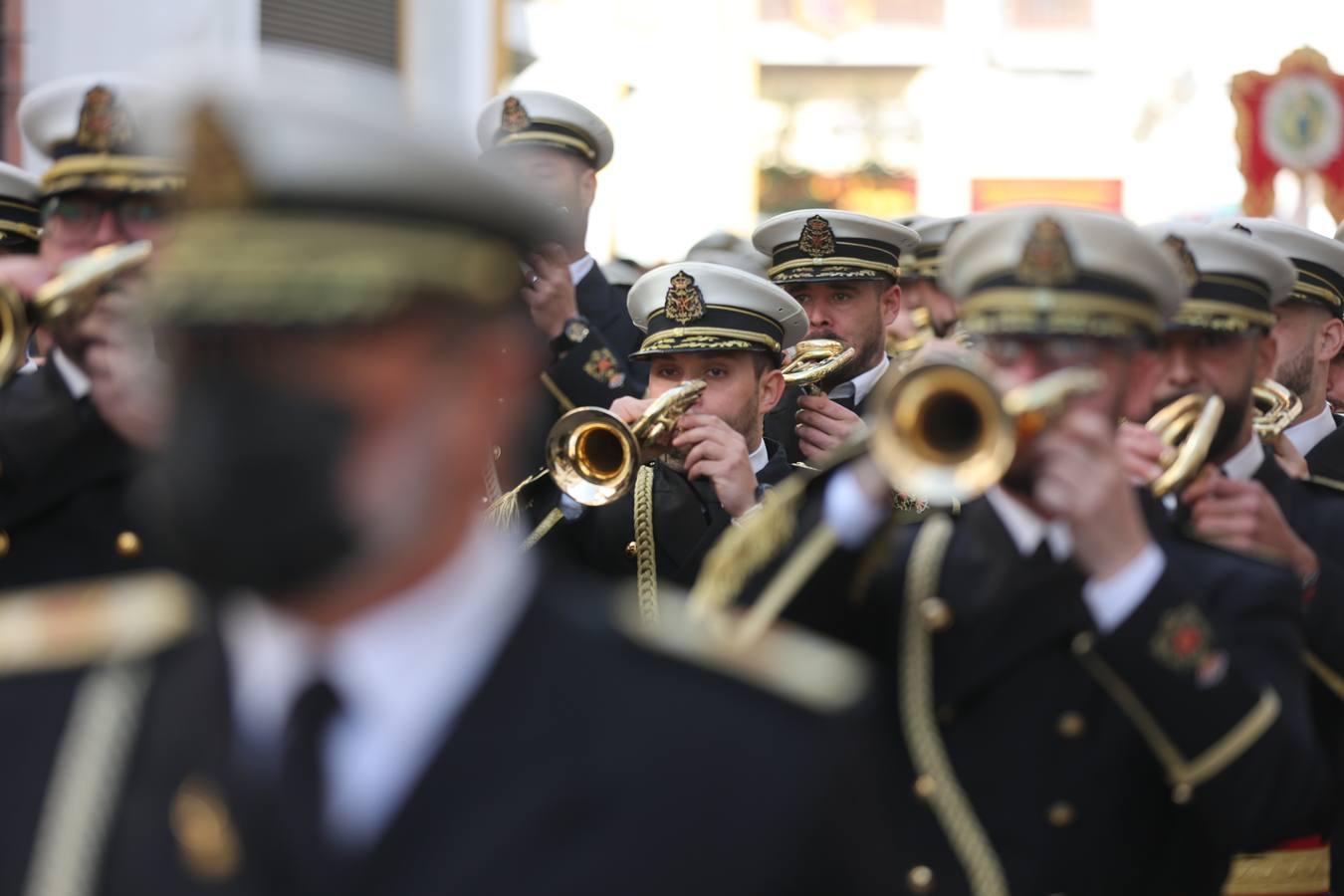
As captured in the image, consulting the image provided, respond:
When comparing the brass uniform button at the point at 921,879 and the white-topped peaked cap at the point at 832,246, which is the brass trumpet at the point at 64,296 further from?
the white-topped peaked cap at the point at 832,246

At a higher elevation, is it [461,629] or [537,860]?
[461,629]

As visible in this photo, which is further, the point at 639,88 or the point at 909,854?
the point at 639,88

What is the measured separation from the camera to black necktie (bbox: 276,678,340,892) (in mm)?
1595

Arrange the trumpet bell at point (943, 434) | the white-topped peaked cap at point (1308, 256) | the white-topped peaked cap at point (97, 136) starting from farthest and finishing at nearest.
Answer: the white-topped peaked cap at point (1308, 256) < the white-topped peaked cap at point (97, 136) < the trumpet bell at point (943, 434)

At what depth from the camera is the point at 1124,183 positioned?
29344 millimetres

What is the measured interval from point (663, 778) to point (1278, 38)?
2613 centimetres

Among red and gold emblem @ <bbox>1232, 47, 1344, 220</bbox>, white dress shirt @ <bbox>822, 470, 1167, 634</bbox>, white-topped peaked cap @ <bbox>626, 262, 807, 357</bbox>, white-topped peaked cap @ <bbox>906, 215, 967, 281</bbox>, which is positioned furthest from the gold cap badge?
red and gold emblem @ <bbox>1232, 47, 1344, 220</bbox>

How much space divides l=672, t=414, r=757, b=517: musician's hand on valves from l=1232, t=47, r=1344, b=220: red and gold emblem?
4.95 metres

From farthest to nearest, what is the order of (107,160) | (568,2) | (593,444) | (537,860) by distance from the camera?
(568,2)
(593,444)
(107,160)
(537,860)

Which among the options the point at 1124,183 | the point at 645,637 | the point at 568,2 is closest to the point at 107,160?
the point at 645,637

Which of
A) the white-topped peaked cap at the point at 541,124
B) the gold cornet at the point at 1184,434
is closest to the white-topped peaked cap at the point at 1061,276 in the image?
the gold cornet at the point at 1184,434

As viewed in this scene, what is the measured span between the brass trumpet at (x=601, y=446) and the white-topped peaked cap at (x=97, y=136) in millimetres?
1504

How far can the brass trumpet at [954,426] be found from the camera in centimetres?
273

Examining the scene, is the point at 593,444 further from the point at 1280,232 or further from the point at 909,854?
the point at 909,854
